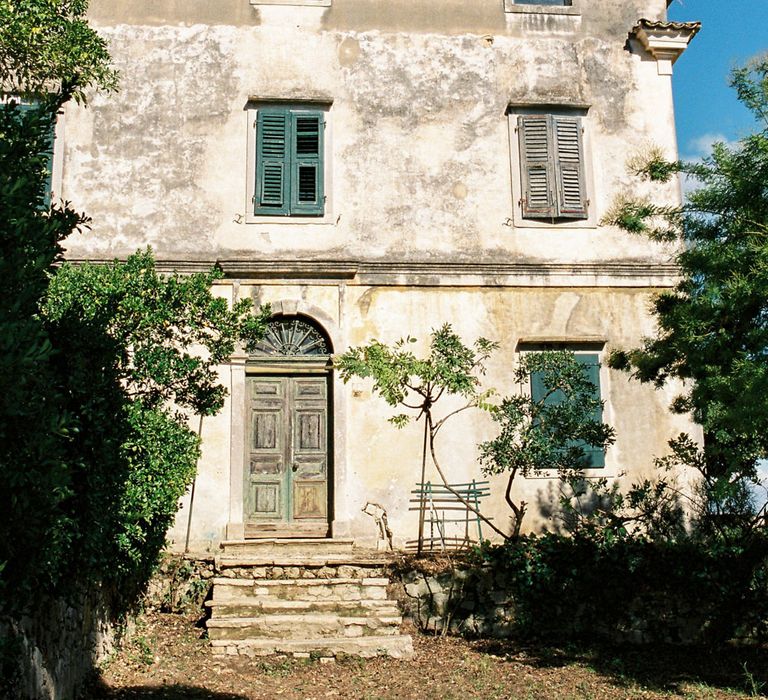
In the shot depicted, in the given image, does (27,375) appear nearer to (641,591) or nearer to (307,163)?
(641,591)

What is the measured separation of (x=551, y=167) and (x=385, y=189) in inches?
91.3

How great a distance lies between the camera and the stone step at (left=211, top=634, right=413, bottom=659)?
855 cm

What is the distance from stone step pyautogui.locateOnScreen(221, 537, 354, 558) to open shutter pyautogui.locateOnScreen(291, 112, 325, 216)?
4268mm

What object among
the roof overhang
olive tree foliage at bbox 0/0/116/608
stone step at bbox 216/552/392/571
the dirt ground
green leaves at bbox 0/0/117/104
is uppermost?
the roof overhang

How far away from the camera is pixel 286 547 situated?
35.1ft

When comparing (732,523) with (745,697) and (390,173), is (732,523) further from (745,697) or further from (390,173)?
(390,173)

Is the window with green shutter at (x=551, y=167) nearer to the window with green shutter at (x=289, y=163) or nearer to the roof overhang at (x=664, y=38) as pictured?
the roof overhang at (x=664, y=38)

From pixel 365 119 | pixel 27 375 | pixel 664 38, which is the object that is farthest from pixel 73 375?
pixel 664 38

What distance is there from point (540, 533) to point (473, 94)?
→ 603 centimetres

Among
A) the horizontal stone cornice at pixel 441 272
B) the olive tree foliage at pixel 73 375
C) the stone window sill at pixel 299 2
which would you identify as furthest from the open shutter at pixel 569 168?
the olive tree foliage at pixel 73 375

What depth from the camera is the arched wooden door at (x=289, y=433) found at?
11.5 metres

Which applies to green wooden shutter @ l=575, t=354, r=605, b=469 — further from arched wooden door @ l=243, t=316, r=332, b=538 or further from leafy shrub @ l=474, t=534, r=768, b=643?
arched wooden door @ l=243, t=316, r=332, b=538

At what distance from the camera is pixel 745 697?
25.7 feet

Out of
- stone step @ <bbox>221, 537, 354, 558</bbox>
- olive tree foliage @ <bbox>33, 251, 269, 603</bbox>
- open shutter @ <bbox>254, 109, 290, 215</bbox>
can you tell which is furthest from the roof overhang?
stone step @ <bbox>221, 537, 354, 558</bbox>
